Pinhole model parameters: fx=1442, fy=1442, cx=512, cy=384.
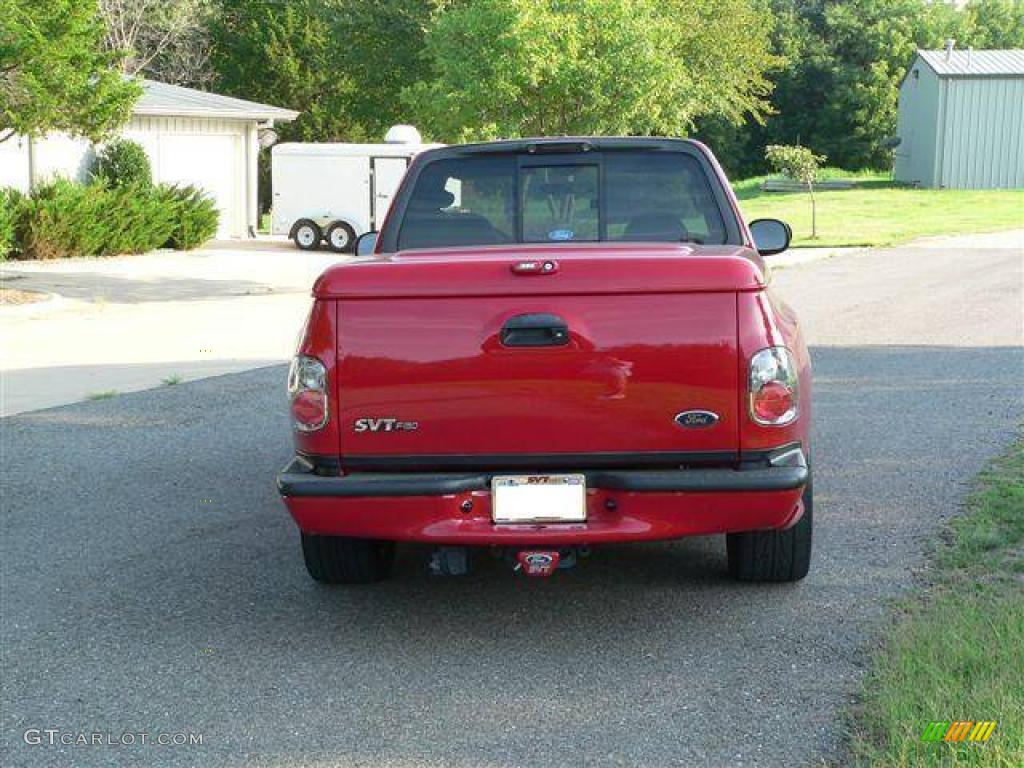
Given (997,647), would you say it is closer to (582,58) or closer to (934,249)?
(582,58)

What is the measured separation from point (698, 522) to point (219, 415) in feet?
19.6

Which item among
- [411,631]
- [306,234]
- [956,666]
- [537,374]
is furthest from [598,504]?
[306,234]

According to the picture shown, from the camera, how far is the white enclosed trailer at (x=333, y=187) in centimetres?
2939

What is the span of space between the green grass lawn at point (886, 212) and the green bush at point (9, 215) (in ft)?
53.7

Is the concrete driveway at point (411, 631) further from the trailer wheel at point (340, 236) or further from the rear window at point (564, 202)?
the trailer wheel at point (340, 236)

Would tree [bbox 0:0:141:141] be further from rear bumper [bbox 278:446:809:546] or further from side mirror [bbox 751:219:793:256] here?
rear bumper [bbox 278:446:809:546]

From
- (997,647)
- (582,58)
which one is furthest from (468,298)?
(582,58)

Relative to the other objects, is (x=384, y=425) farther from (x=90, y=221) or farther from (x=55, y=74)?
(x=90, y=221)

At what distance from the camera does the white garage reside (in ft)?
92.9

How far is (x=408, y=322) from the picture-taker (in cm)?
487

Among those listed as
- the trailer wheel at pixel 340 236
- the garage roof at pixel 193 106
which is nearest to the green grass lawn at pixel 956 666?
the trailer wheel at pixel 340 236

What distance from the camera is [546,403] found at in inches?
191

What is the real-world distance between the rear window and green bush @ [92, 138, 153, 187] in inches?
900

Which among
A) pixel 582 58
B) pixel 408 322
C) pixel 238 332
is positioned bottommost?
pixel 238 332
